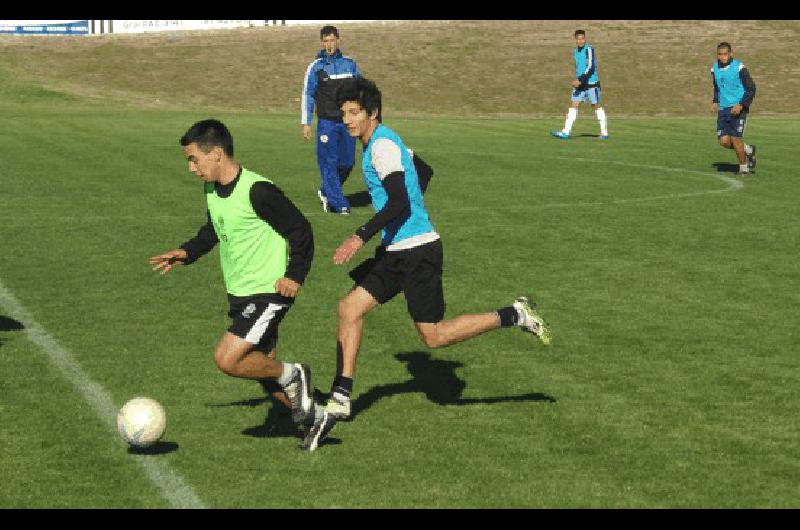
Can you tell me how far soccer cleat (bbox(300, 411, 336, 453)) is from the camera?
8.30 m

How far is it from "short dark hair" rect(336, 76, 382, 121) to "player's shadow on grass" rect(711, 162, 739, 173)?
16826 mm

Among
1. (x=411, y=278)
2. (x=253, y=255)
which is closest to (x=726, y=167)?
(x=411, y=278)

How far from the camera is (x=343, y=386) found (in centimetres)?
865

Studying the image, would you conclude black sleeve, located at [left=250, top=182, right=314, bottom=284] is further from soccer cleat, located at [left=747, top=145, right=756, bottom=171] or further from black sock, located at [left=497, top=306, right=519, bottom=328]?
soccer cleat, located at [left=747, top=145, right=756, bottom=171]

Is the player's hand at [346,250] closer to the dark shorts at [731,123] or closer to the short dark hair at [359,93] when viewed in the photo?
the short dark hair at [359,93]

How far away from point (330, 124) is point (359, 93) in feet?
33.4

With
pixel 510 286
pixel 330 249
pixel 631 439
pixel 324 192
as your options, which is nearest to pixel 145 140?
pixel 324 192

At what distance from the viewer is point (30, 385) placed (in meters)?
9.73

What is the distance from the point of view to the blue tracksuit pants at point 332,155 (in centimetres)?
1872

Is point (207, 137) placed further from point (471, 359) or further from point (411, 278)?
point (471, 359)

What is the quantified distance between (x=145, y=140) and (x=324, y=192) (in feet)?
38.7

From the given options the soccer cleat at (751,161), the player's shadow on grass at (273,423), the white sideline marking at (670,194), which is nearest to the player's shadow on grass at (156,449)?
the player's shadow on grass at (273,423)

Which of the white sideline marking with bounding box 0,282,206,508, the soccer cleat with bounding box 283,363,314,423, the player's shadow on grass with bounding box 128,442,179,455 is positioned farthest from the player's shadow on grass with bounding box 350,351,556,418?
the white sideline marking with bounding box 0,282,206,508
